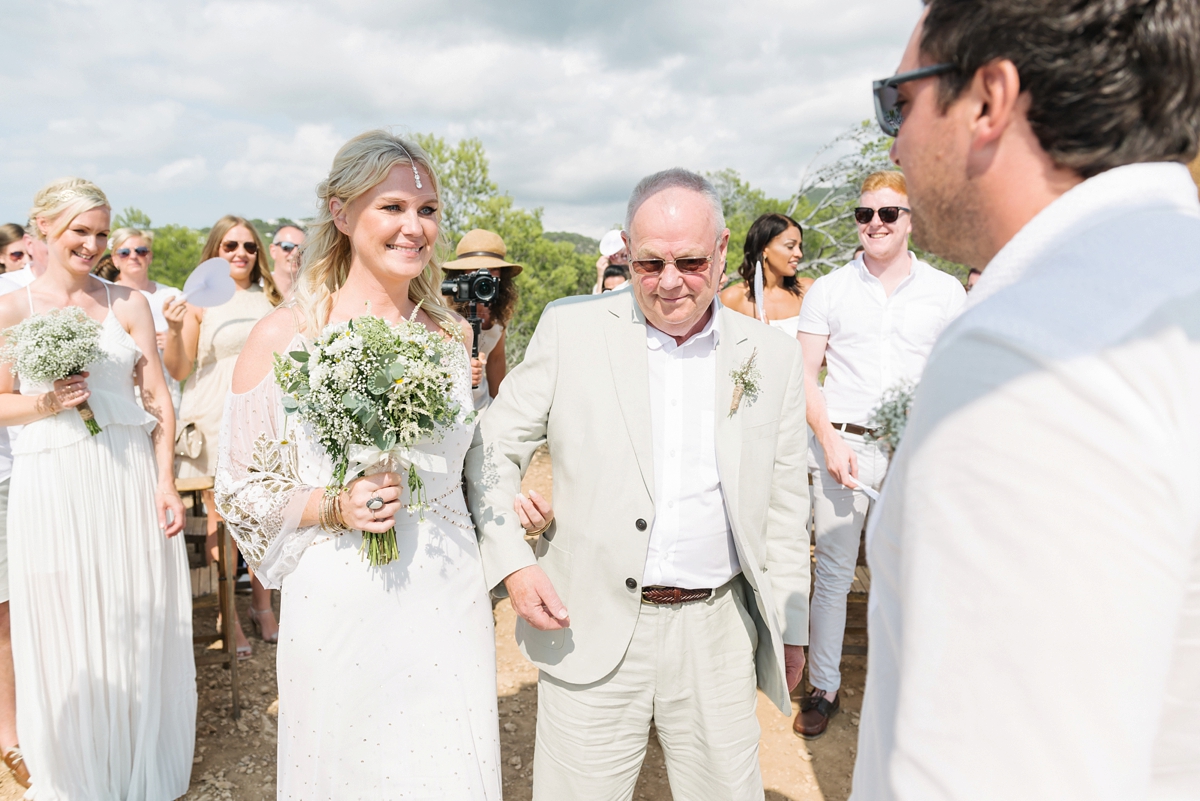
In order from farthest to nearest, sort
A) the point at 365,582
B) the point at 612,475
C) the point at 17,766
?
the point at 17,766 → the point at 612,475 → the point at 365,582

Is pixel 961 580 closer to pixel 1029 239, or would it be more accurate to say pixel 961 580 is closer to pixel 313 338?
A: pixel 1029 239

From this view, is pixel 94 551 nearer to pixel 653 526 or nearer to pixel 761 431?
pixel 653 526

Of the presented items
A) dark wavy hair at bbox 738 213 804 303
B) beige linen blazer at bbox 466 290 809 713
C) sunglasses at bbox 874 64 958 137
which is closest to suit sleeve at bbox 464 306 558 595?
Answer: beige linen blazer at bbox 466 290 809 713

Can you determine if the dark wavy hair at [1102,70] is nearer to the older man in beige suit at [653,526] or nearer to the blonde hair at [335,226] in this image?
the older man in beige suit at [653,526]

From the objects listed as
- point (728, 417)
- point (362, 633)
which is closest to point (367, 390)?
point (362, 633)

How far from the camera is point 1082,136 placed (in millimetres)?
875

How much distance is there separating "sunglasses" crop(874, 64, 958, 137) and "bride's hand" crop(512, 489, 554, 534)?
1724mm

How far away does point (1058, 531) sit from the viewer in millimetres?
662

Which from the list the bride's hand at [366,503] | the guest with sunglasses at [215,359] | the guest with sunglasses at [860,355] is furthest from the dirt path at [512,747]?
the bride's hand at [366,503]

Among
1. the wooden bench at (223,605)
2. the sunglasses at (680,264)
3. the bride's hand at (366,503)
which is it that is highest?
the sunglasses at (680,264)

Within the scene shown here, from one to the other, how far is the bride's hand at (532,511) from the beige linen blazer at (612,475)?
3 cm

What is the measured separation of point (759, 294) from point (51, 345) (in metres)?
4.43

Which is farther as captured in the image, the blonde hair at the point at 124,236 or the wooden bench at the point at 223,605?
the blonde hair at the point at 124,236

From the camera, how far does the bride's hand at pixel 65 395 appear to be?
346cm
